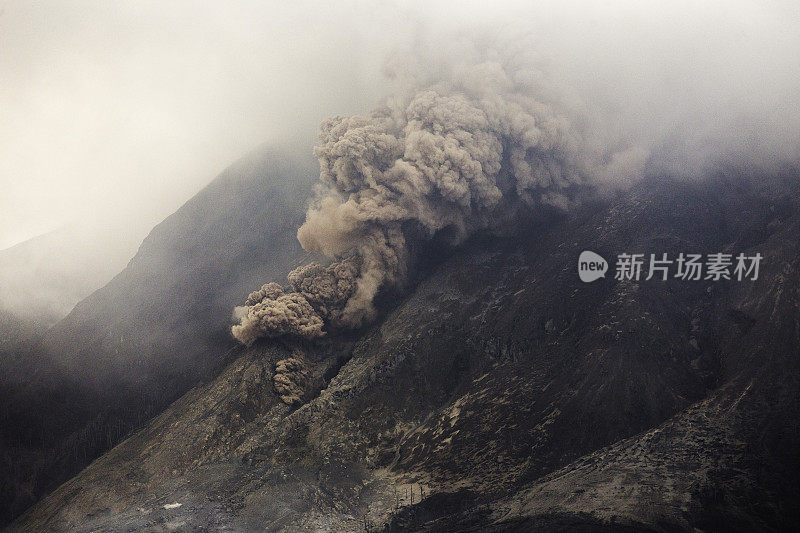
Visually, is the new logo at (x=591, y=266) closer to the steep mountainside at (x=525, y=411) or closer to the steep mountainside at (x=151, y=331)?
the steep mountainside at (x=525, y=411)

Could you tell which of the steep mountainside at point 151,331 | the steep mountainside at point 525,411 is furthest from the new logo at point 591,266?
the steep mountainside at point 151,331

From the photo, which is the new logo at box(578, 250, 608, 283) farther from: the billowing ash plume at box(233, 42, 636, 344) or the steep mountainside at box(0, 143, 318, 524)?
the steep mountainside at box(0, 143, 318, 524)

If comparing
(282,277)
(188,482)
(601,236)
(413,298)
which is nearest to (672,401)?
(601,236)

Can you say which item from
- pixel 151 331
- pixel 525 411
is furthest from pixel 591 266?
pixel 151 331

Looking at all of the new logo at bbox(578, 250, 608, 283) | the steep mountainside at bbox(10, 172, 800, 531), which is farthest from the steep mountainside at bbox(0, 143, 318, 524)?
the new logo at bbox(578, 250, 608, 283)

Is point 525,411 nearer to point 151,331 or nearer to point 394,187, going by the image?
point 394,187
